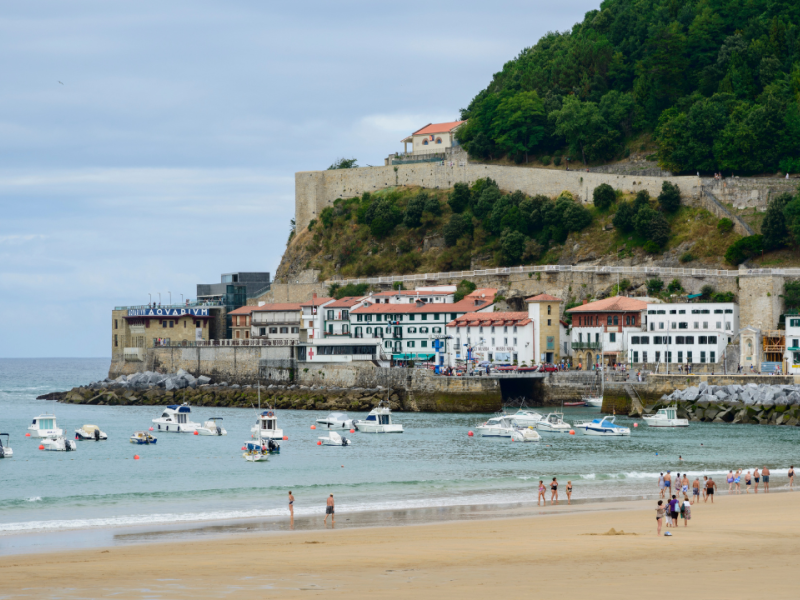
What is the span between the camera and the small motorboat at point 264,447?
1836 inches

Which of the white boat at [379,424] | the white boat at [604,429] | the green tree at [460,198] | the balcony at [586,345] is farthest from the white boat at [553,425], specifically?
the green tree at [460,198]

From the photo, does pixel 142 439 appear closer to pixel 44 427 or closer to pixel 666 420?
pixel 44 427

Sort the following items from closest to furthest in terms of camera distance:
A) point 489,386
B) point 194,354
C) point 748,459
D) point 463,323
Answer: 1. point 748,459
2. point 489,386
3. point 463,323
4. point 194,354

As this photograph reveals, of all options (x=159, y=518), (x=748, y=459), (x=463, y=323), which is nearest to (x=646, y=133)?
(x=463, y=323)

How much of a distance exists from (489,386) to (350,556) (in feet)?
144

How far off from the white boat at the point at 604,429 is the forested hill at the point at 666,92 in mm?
33859

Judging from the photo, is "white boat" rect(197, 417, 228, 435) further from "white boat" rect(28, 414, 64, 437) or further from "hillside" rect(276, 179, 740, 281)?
"hillside" rect(276, 179, 740, 281)

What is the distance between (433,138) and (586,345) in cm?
4222

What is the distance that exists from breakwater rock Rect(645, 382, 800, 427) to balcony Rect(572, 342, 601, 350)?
9564 millimetres

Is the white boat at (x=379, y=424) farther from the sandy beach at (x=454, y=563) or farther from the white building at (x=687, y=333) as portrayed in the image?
the sandy beach at (x=454, y=563)

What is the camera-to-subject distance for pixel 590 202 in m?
84.9

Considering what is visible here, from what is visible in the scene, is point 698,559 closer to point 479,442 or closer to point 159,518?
point 159,518

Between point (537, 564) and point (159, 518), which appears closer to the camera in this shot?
point (537, 564)

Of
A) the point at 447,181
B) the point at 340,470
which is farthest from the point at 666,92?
the point at 340,470
